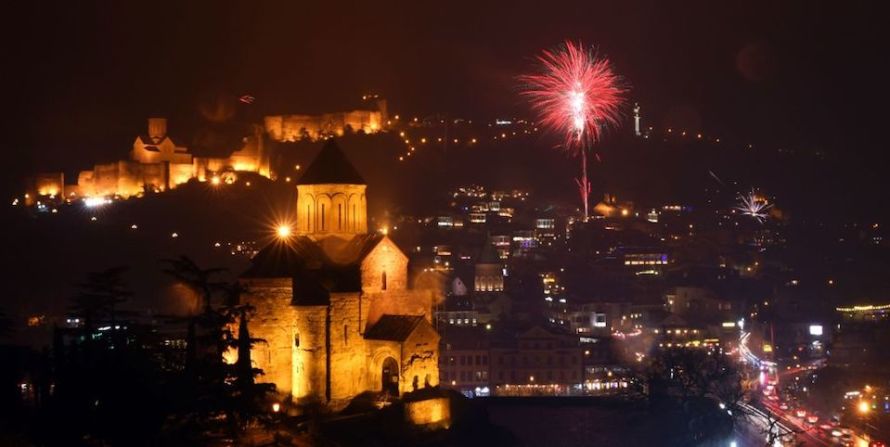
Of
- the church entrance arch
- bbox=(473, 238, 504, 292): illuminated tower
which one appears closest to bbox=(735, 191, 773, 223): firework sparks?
bbox=(473, 238, 504, 292): illuminated tower

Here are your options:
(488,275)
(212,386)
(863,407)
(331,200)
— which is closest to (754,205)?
(488,275)

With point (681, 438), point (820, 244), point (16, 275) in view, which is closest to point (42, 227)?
point (16, 275)

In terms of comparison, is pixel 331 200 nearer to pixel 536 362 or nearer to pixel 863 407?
pixel 536 362

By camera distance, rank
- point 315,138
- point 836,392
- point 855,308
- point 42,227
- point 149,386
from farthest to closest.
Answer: point 855,308, point 315,138, point 42,227, point 836,392, point 149,386

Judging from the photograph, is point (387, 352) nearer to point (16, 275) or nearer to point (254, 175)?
point (16, 275)

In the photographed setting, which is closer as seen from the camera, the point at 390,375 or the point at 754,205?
the point at 390,375
